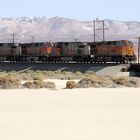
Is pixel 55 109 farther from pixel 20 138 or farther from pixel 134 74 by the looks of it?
pixel 134 74

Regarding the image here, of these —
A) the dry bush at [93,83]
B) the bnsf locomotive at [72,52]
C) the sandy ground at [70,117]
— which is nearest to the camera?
the sandy ground at [70,117]

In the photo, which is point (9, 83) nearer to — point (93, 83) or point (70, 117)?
point (93, 83)

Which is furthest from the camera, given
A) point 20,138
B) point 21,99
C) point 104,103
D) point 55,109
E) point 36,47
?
point 36,47

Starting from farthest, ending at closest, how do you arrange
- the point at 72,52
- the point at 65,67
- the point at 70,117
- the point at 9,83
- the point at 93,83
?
the point at 72,52 → the point at 65,67 → the point at 93,83 → the point at 9,83 → the point at 70,117

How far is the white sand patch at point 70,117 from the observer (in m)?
14.8

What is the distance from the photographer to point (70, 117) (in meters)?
18.3

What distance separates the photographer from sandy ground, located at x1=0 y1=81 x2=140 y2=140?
48.6ft

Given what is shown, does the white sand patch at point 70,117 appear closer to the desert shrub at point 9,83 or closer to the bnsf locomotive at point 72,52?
the desert shrub at point 9,83

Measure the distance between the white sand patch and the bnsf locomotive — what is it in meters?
43.0

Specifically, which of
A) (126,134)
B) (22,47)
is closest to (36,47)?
(22,47)

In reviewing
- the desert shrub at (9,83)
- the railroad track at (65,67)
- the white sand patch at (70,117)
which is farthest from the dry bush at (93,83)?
the railroad track at (65,67)

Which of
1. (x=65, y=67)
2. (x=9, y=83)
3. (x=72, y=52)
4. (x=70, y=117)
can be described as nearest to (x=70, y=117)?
(x=70, y=117)

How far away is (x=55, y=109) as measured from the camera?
806 inches

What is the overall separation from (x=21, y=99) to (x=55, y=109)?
13.2ft
